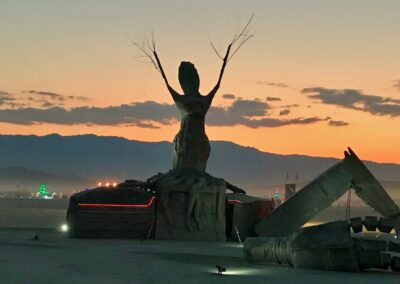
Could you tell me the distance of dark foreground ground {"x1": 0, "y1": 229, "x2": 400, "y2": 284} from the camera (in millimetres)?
19234

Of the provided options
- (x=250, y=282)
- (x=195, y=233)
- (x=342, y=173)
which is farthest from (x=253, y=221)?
(x=250, y=282)

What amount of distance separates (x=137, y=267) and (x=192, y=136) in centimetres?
1943

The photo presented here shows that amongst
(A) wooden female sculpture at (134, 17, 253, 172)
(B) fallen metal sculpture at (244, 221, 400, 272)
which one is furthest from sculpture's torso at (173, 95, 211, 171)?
(B) fallen metal sculpture at (244, 221, 400, 272)

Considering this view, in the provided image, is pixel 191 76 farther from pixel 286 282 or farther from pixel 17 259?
pixel 286 282

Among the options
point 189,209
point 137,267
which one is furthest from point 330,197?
point 137,267

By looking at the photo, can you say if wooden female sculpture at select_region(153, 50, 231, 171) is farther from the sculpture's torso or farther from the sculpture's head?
the sculpture's head

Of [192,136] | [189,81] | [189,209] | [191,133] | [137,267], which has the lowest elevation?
[137,267]

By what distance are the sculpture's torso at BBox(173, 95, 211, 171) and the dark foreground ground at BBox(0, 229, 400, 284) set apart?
1004 cm

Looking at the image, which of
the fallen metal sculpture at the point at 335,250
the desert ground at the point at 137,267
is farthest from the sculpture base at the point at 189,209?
the fallen metal sculpture at the point at 335,250

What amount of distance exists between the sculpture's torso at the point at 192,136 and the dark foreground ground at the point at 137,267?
395 inches

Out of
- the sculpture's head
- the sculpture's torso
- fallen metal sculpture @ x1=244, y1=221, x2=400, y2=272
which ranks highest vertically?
the sculpture's head

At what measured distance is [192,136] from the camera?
41188 mm

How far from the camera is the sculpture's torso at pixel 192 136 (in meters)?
41.0

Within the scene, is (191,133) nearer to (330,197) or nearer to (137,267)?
(330,197)
